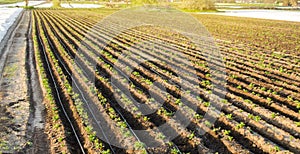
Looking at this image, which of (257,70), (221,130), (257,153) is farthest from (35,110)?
(257,70)

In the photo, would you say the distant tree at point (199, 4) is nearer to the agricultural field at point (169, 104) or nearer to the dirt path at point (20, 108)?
the agricultural field at point (169, 104)

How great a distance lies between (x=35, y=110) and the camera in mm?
8305

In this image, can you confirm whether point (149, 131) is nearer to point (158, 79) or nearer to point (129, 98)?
point (129, 98)

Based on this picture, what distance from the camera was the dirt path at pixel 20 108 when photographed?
665 cm

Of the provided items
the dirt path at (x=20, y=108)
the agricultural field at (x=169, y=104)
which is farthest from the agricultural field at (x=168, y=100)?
the dirt path at (x=20, y=108)

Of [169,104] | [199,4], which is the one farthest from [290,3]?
[169,104]

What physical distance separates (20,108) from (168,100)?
435cm

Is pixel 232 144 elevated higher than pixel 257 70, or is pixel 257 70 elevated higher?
pixel 257 70

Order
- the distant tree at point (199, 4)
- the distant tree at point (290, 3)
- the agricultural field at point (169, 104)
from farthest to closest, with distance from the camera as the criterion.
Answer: the distant tree at point (290, 3) < the distant tree at point (199, 4) < the agricultural field at point (169, 104)

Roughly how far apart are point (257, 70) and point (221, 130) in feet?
19.3

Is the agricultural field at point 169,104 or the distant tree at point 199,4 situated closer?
the agricultural field at point 169,104

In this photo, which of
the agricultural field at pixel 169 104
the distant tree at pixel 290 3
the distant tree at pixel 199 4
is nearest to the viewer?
the agricultural field at pixel 169 104

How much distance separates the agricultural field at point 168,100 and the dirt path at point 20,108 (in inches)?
8.6

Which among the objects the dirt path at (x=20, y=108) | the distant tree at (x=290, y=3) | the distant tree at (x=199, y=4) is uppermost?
the distant tree at (x=290, y=3)
